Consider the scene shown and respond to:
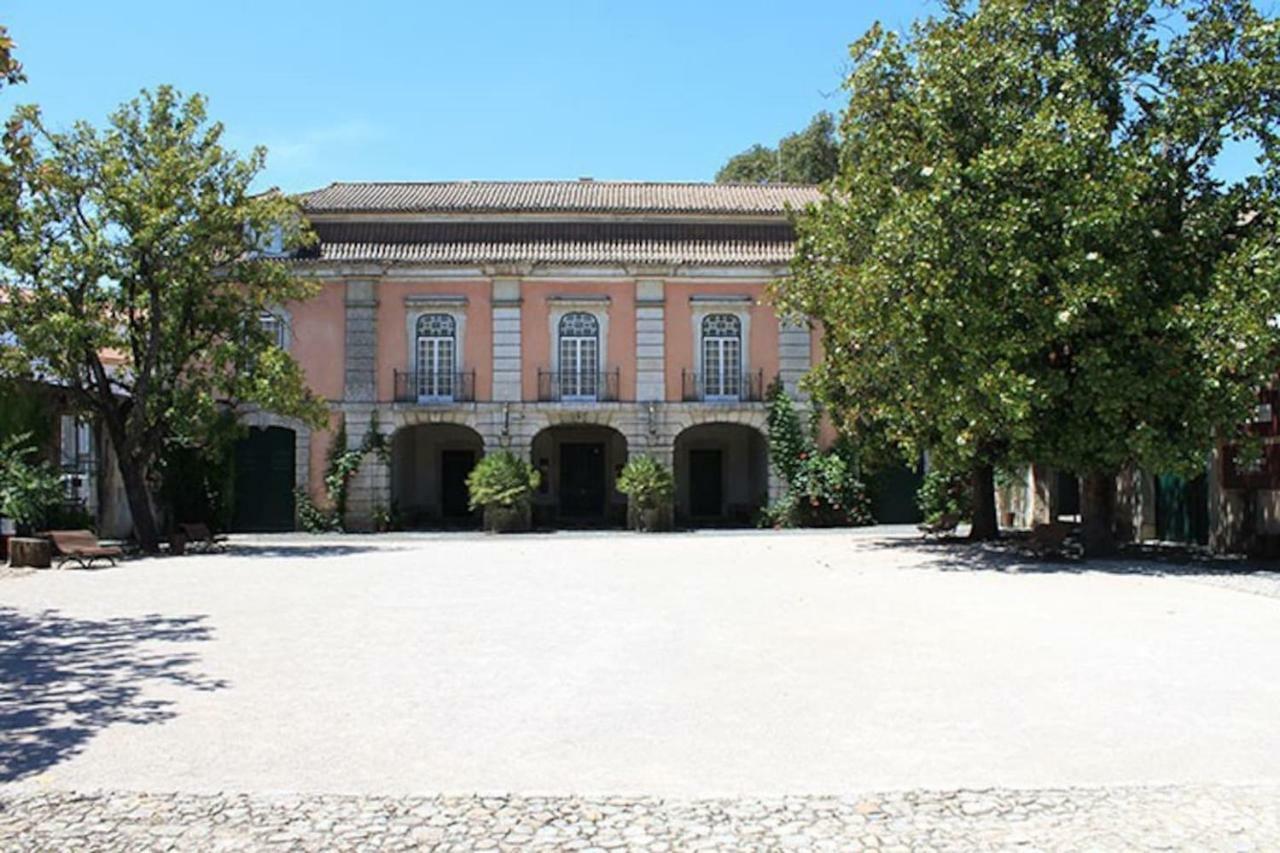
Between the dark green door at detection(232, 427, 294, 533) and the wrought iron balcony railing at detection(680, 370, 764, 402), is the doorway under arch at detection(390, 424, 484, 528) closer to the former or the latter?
the dark green door at detection(232, 427, 294, 533)

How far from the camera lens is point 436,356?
30.7 metres

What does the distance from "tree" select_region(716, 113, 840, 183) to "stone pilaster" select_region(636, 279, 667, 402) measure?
1538 centimetres

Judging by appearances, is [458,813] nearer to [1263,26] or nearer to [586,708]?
[586,708]

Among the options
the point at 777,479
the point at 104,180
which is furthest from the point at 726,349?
the point at 104,180

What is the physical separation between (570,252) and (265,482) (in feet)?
32.9

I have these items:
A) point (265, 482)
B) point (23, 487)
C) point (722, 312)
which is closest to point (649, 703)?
point (23, 487)

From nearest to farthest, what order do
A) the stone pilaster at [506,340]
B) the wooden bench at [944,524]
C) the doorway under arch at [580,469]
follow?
1. the wooden bench at [944,524]
2. the stone pilaster at [506,340]
3. the doorway under arch at [580,469]

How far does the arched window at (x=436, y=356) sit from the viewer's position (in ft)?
100

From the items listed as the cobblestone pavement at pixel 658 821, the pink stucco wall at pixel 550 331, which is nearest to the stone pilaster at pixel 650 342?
the pink stucco wall at pixel 550 331

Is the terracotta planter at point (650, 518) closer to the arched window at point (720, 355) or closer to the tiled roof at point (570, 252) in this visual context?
the arched window at point (720, 355)

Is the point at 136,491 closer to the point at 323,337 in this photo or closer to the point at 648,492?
the point at 323,337

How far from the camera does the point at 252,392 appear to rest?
867 inches

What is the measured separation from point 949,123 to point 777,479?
44.3 ft

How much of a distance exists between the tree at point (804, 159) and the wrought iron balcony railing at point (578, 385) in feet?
54.8
